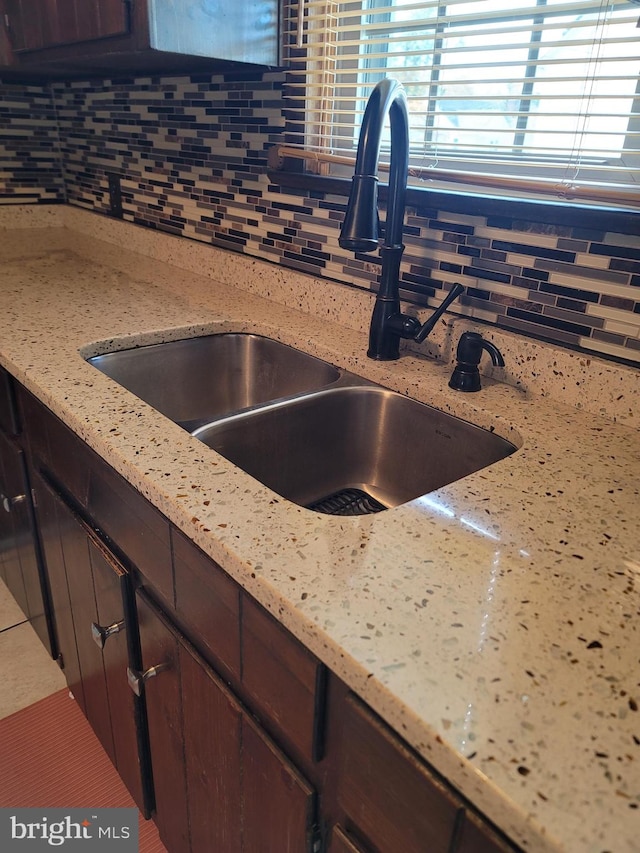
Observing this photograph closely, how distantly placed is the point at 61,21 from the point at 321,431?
1.21m

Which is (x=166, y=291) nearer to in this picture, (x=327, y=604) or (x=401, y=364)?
(x=401, y=364)

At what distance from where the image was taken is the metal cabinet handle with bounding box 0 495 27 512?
55.4 inches

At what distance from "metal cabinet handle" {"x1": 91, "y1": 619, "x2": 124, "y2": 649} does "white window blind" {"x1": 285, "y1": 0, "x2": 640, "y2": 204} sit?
97 centimetres

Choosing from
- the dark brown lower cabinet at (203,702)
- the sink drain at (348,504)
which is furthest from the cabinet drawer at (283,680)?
the sink drain at (348,504)

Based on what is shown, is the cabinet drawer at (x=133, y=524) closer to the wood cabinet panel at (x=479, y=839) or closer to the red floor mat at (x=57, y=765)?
the wood cabinet panel at (x=479, y=839)

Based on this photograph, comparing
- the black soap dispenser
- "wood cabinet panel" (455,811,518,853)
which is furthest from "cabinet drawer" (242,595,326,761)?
the black soap dispenser

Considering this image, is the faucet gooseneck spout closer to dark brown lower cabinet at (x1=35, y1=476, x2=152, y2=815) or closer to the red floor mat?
dark brown lower cabinet at (x1=35, y1=476, x2=152, y2=815)

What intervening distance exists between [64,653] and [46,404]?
695 millimetres

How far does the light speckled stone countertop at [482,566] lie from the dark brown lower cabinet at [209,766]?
23 centimetres

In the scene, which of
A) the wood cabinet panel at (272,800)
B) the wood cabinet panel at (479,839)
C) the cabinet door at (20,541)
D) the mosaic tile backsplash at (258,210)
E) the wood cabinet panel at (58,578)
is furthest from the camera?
the cabinet door at (20,541)

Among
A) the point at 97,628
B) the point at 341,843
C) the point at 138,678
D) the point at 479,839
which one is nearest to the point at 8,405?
the point at 97,628

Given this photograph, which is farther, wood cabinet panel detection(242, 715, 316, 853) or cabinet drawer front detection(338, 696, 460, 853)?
wood cabinet panel detection(242, 715, 316, 853)

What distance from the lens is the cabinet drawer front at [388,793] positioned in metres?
0.48

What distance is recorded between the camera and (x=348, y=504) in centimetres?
112
